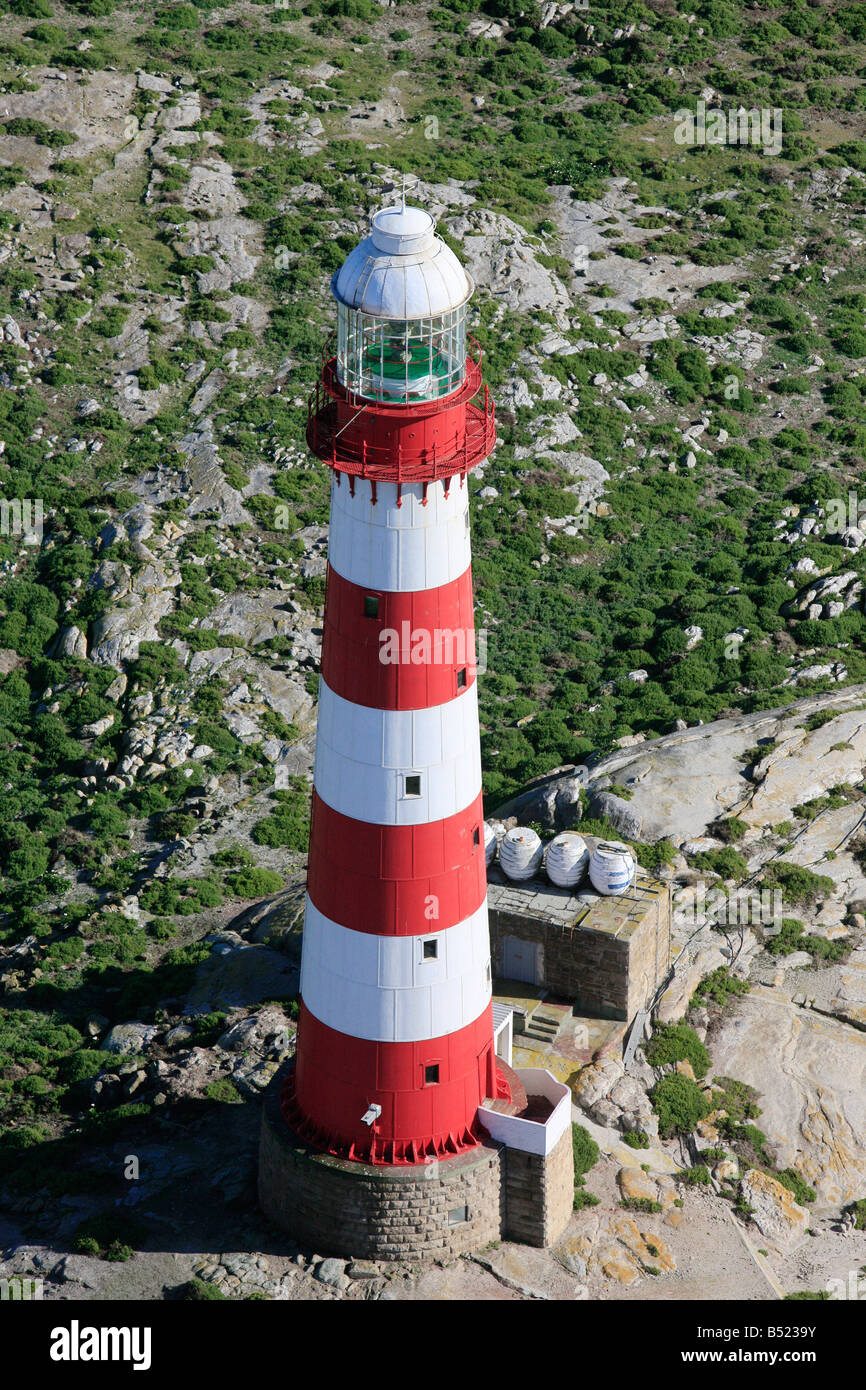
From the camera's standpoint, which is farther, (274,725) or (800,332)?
(800,332)

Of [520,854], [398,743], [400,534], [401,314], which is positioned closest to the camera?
[401,314]

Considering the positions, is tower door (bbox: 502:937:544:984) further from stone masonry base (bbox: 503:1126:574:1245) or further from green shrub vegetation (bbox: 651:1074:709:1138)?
stone masonry base (bbox: 503:1126:574:1245)

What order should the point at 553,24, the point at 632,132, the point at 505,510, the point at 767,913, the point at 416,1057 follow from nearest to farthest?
the point at 416,1057 → the point at 767,913 → the point at 505,510 → the point at 632,132 → the point at 553,24

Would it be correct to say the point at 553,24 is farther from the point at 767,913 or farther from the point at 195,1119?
the point at 195,1119

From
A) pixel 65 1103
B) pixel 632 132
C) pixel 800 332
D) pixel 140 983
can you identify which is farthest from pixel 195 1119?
pixel 632 132

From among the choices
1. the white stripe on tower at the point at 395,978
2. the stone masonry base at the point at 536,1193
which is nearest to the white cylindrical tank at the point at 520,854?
the stone masonry base at the point at 536,1193

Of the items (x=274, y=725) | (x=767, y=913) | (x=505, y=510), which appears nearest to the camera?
(x=767, y=913)

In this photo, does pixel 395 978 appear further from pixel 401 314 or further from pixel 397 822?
pixel 401 314

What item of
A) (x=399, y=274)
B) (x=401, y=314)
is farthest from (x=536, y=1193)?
(x=399, y=274)
